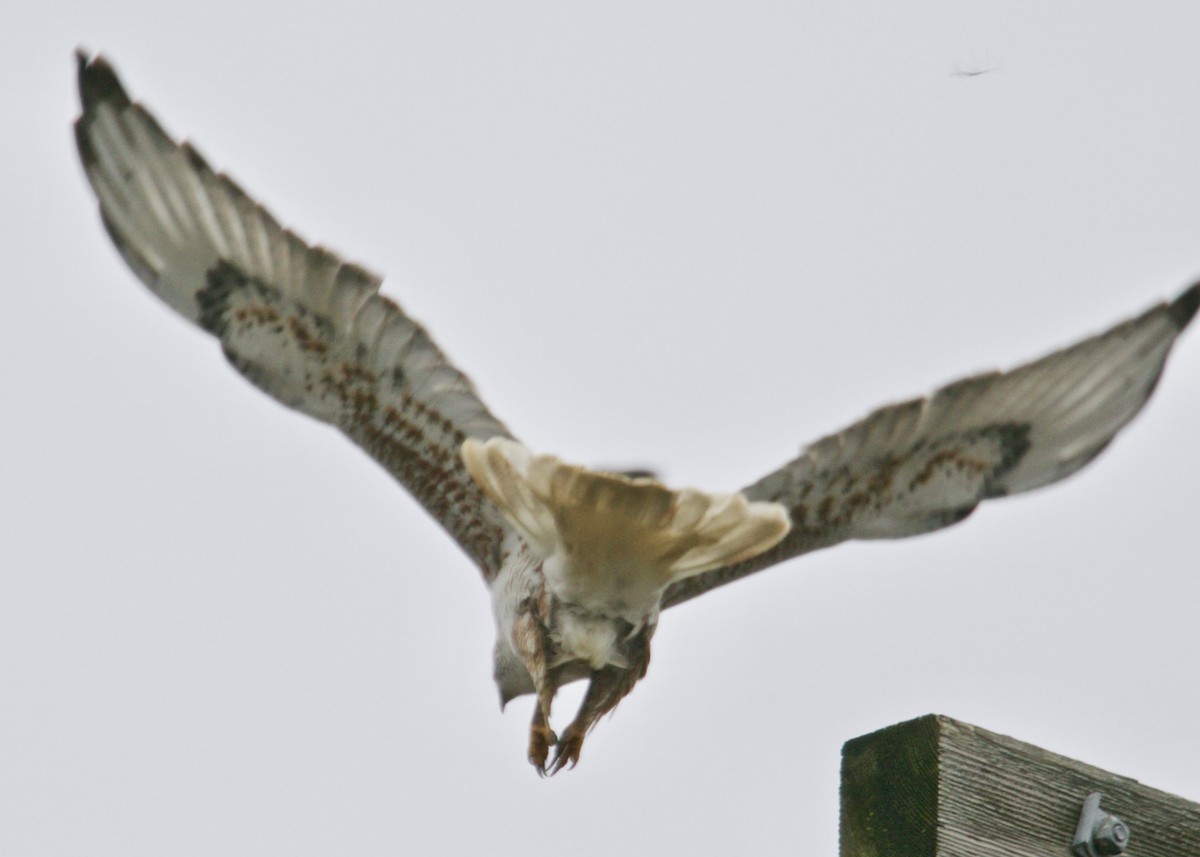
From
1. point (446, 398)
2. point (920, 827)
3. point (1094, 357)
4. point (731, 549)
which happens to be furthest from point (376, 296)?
point (920, 827)

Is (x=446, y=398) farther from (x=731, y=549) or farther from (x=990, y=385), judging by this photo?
(x=990, y=385)

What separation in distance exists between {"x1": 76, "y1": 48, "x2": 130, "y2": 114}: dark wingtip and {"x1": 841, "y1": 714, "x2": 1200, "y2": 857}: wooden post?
2.62m

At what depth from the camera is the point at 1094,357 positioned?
4.34 m

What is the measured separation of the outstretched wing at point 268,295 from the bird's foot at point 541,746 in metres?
0.78

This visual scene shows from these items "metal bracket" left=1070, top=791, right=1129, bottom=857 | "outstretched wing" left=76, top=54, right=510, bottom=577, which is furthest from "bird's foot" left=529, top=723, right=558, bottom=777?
"metal bracket" left=1070, top=791, right=1129, bottom=857

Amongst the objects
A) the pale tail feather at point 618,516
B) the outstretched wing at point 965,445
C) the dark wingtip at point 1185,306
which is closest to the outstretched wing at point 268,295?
the pale tail feather at point 618,516

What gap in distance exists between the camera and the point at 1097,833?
2.60 meters

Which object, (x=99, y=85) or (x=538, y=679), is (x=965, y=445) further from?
(x=99, y=85)

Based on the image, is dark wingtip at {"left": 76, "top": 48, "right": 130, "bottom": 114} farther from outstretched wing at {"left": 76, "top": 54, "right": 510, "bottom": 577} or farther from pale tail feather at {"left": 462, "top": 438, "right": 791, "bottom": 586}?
pale tail feather at {"left": 462, "top": 438, "right": 791, "bottom": 586}

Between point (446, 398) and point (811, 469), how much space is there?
3.14ft

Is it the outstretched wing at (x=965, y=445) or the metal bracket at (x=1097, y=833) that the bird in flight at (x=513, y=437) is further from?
the metal bracket at (x=1097, y=833)

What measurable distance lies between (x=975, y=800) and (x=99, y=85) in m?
2.89

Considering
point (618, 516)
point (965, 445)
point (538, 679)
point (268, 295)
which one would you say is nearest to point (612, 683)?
point (538, 679)

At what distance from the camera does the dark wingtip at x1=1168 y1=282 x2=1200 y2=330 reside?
13.7ft
